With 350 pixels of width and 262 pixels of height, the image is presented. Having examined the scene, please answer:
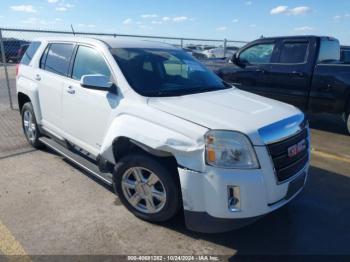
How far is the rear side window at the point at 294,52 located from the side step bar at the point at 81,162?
200 inches

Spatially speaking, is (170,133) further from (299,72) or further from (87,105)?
(299,72)

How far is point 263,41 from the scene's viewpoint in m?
7.92

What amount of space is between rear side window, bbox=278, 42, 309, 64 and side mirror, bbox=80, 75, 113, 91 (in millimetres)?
4961

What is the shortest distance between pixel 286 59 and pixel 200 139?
17.7 ft

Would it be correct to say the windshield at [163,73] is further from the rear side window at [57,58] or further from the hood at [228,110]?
the rear side window at [57,58]

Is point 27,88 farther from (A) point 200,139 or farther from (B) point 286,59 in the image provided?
(B) point 286,59

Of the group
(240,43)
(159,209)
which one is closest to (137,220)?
(159,209)

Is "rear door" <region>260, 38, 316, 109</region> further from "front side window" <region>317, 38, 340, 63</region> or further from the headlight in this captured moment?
the headlight

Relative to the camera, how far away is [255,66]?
26.3 feet

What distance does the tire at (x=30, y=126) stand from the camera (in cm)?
553

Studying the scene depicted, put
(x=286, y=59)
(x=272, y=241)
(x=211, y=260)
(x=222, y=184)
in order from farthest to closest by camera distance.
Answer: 1. (x=286, y=59)
2. (x=272, y=241)
3. (x=211, y=260)
4. (x=222, y=184)

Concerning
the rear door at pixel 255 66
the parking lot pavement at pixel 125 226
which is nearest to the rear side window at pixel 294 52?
the rear door at pixel 255 66

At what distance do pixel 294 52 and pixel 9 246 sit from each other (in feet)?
21.3

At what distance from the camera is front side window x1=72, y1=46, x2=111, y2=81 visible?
4.07 meters
